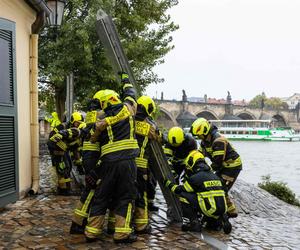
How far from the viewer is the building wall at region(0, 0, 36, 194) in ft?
26.4

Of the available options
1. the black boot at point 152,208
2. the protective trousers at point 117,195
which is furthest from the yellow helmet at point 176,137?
the protective trousers at point 117,195

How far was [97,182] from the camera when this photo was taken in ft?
18.3

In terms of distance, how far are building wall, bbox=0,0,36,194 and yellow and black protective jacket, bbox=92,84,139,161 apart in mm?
3141

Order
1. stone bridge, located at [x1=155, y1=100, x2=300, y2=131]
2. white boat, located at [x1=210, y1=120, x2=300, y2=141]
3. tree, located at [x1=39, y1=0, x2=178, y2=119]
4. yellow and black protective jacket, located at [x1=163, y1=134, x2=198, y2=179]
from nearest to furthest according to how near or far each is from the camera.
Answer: yellow and black protective jacket, located at [x1=163, y1=134, x2=198, y2=179]
tree, located at [x1=39, y1=0, x2=178, y2=119]
white boat, located at [x1=210, y1=120, x2=300, y2=141]
stone bridge, located at [x1=155, y1=100, x2=300, y2=131]

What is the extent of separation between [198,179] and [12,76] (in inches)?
137

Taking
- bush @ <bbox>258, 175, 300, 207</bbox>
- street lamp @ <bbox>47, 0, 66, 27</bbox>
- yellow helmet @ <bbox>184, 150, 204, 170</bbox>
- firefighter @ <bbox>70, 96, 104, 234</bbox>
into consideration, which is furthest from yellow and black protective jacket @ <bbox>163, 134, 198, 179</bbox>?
bush @ <bbox>258, 175, 300, 207</bbox>

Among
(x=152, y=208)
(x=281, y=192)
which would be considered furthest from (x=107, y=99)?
(x=281, y=192)

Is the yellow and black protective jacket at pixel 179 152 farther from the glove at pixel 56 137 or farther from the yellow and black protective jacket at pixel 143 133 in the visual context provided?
the glove at pixel 56 137

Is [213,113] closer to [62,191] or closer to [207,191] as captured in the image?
[62,191]

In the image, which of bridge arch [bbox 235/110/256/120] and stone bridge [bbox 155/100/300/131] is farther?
bridge arch [bbox 235/110/256/120]

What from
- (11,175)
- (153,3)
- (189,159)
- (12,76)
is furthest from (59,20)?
(153,3)

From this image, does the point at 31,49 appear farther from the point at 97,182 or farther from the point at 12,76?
the point at 97,182

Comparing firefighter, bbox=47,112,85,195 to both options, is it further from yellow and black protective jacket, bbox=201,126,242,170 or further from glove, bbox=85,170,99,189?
glove, bbox=85,170,99,189

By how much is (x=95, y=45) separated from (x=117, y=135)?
1072 centimetres
